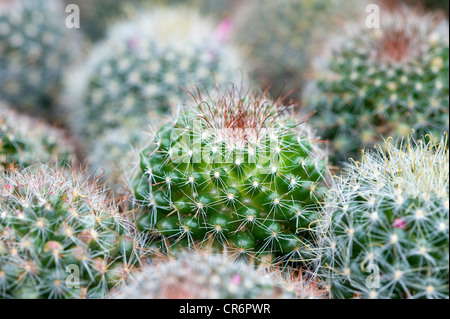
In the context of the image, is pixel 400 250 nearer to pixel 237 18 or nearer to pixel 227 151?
pixel 227 151

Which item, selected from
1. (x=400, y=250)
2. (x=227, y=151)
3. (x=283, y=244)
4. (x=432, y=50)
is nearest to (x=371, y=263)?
(x=400, y=250)

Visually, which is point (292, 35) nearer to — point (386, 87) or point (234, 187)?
point (386, 87)

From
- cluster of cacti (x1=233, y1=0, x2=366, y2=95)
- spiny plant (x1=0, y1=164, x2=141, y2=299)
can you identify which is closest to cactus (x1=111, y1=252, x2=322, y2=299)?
spiny plant (x1=0, y1=164, x2=141, y2=299)

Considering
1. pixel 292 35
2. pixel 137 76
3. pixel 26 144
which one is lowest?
pixel 26 144

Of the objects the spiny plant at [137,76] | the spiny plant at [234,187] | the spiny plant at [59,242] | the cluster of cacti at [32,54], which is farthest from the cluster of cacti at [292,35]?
the spiny plant at [59,242]

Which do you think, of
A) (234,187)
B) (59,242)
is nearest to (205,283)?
(234,187)

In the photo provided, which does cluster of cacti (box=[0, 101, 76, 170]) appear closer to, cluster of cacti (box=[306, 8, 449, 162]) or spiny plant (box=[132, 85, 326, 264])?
spiny plant (box=[132, 85, 326, 264])
